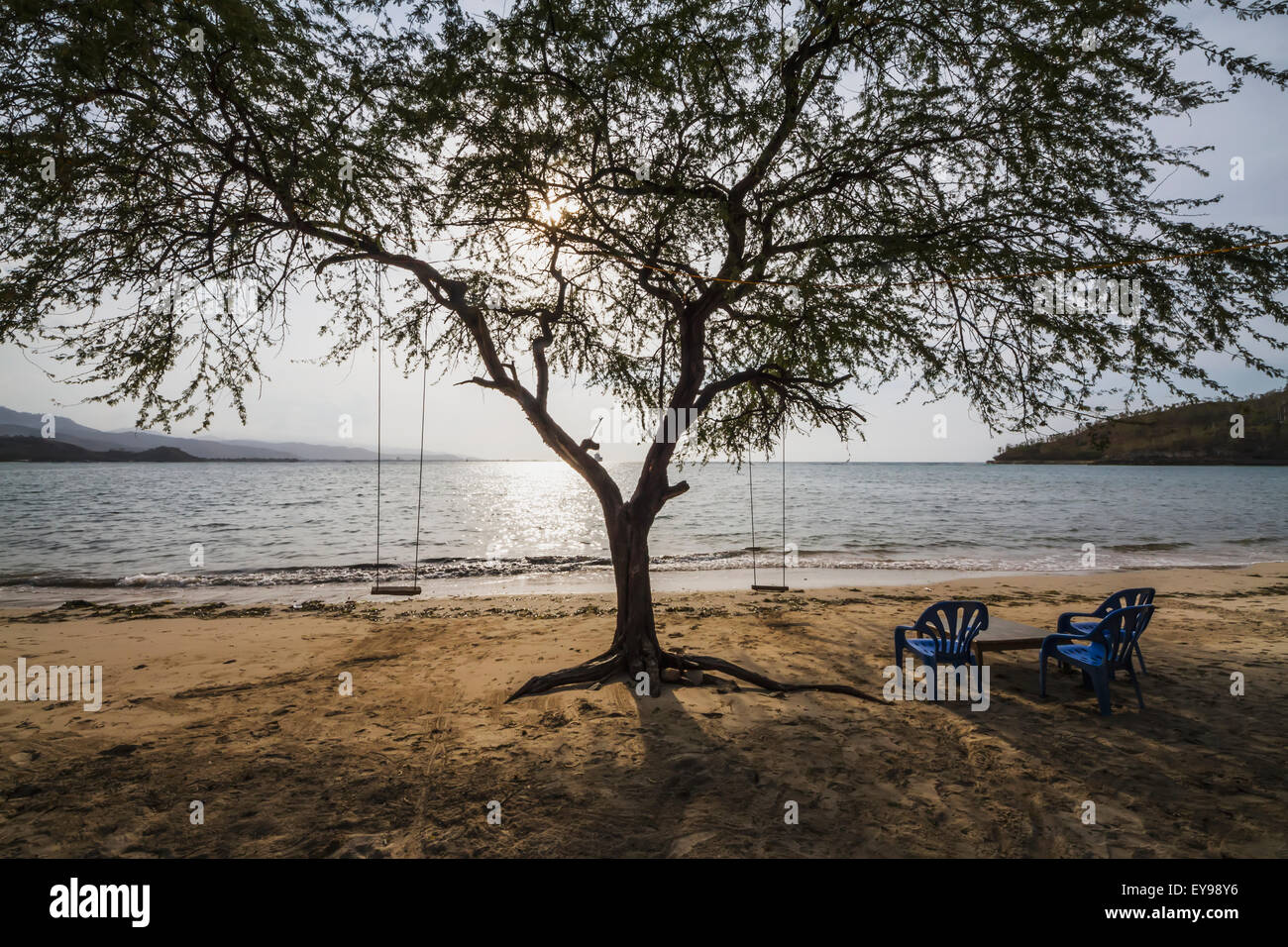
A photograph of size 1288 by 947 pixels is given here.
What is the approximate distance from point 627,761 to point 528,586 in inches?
528

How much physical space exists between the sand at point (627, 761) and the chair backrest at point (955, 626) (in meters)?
0.65

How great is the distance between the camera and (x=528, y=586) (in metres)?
17.9

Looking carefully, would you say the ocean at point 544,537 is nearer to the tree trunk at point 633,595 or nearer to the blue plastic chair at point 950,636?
the tree trunk at point 633,595

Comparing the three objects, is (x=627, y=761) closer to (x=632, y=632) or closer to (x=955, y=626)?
(x=632, y=632)

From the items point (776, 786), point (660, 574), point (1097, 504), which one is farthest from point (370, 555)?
point (1097, 504)

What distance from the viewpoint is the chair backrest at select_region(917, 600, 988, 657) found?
21.4 feet

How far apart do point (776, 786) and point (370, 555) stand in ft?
74.4

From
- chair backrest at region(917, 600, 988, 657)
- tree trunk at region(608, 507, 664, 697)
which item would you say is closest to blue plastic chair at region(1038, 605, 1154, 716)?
chair backrest at region(917, 600, 988, 657)

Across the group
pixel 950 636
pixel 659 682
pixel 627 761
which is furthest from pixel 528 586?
pixel 627 761

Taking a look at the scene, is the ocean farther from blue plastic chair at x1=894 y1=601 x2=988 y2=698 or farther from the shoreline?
blue plastic chair at x1=894 y1=601 x2=988 y2=698

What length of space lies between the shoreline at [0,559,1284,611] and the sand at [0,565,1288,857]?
6991 millimetres

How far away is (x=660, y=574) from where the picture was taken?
771 inches

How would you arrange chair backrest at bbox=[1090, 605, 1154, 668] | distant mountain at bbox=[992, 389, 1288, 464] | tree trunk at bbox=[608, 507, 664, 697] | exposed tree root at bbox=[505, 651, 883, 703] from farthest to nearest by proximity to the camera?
1. tree trunk at bbox=[608, 507, 664, 697]
2. exposed tree root at bbox=[505, 651, 883, 703]
3. chair backrest at bbox=[1090, 605, 1154, 668]
4. distant mountain at bbox=[992, 389, 1288, 464]

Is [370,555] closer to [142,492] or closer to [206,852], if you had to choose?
[206,852]
